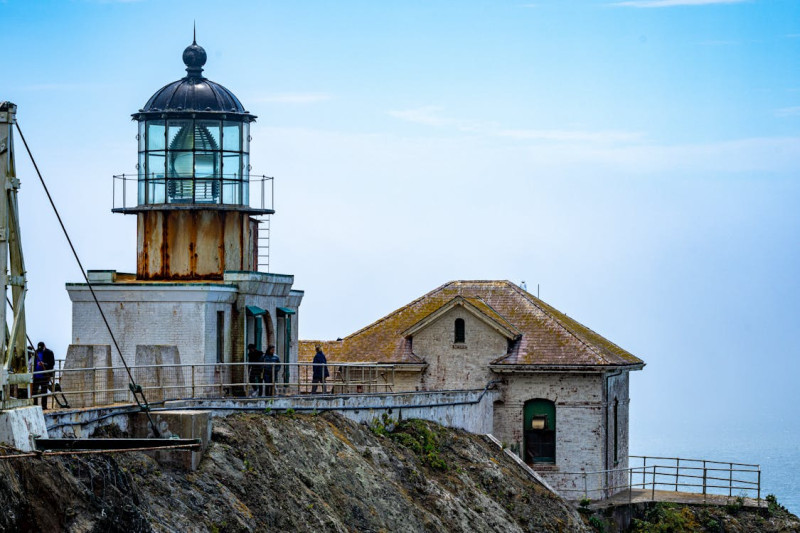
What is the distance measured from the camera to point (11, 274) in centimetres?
1981

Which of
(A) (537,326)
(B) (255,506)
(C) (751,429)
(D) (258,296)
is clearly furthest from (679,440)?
(B) (255,506)

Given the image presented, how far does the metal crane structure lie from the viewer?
63.0ft

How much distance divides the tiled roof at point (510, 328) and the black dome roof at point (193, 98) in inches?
406

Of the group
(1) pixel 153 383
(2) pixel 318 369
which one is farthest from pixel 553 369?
(1) pixel 153 383

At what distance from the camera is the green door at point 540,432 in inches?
1548

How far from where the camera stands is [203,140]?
109 ft

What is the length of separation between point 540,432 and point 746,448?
66.4m

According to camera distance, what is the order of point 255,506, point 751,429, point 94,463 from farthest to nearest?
point 751,429, point 255,506, point 94,463

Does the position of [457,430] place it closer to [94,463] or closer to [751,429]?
[94,463]

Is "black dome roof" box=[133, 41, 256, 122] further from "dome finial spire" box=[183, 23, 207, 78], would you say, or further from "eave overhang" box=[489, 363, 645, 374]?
"eave overhang" box=[489, 363, 645, 374]

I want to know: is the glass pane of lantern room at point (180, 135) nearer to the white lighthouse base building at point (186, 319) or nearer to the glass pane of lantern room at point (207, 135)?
the glass pane of lantern room at point (207, 135)

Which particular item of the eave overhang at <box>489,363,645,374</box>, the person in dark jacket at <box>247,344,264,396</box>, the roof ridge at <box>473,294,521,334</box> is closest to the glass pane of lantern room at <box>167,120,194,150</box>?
the person in dark jacket at <box>247,344,264,396</box>

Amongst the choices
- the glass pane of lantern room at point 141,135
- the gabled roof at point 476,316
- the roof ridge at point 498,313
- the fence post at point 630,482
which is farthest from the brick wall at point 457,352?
the glass pane of lantern room at point 141,135

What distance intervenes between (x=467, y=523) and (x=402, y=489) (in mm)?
1972
